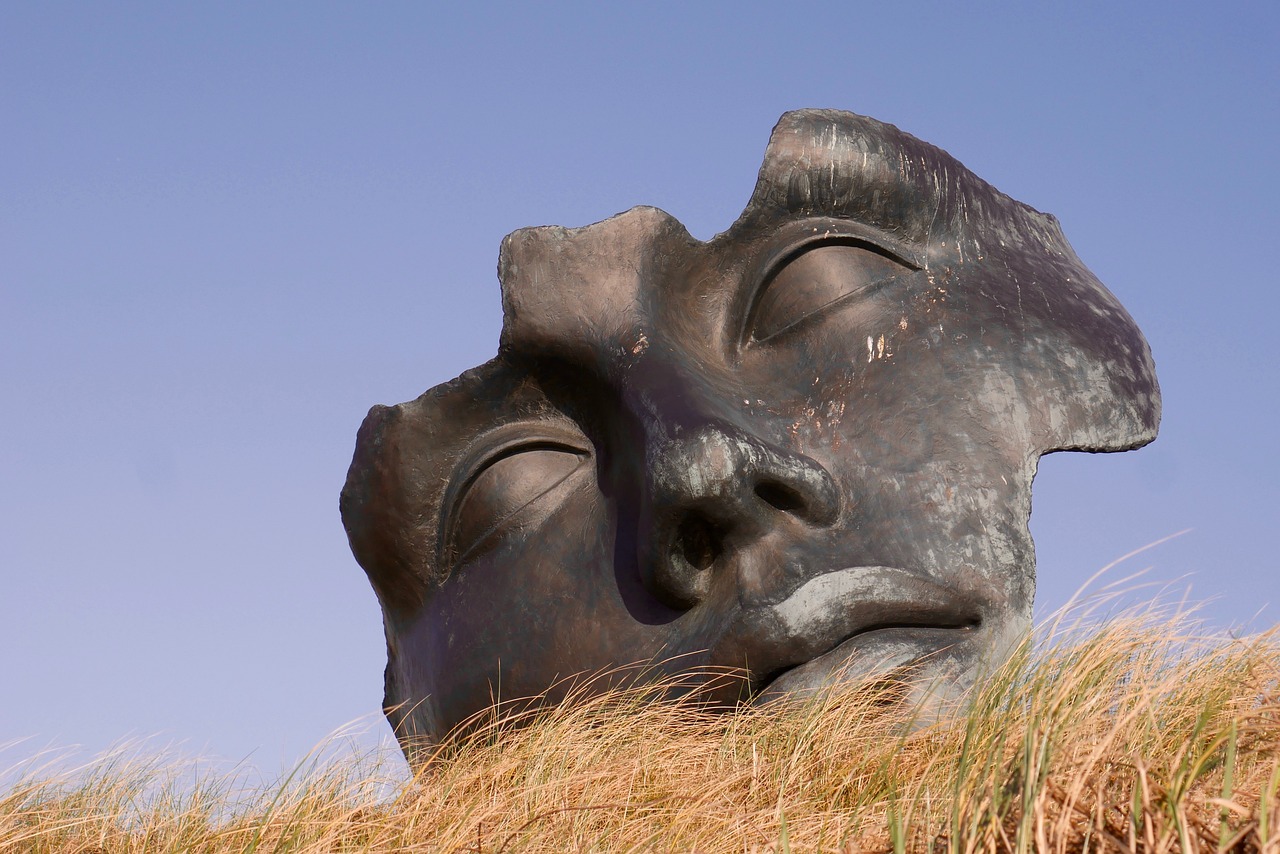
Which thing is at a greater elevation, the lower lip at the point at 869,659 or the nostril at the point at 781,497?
the nostril at the point at 781,497

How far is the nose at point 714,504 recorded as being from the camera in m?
3.87

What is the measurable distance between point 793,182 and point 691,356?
66 cm

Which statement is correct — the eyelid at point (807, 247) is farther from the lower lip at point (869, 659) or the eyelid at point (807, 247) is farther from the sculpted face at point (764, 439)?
the lower lip at point (869, 659)

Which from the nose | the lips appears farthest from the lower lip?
the nose

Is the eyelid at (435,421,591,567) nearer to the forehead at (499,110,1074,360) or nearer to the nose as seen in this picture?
the forehead at (499,110,1074,360)

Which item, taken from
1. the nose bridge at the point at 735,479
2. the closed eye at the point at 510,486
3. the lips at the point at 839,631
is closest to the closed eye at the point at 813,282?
the nose bridge at the point at 735,479

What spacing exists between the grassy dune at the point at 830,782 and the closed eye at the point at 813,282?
126 cm

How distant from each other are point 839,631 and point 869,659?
0.11 meters

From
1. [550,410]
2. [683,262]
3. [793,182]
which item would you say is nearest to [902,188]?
[793,182]

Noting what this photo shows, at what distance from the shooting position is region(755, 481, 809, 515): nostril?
3.98 meters

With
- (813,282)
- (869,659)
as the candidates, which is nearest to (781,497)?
(869,659)

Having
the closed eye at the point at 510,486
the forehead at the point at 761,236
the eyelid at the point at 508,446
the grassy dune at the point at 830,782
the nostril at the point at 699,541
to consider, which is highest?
the forehead at the point at 761,236

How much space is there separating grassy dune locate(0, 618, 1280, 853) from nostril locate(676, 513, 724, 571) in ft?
1.31

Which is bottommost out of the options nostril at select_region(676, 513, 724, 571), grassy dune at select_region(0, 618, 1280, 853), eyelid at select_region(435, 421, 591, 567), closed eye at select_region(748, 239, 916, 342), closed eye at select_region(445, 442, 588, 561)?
grassy dune at select_region(0, 618, 1280, 853)
